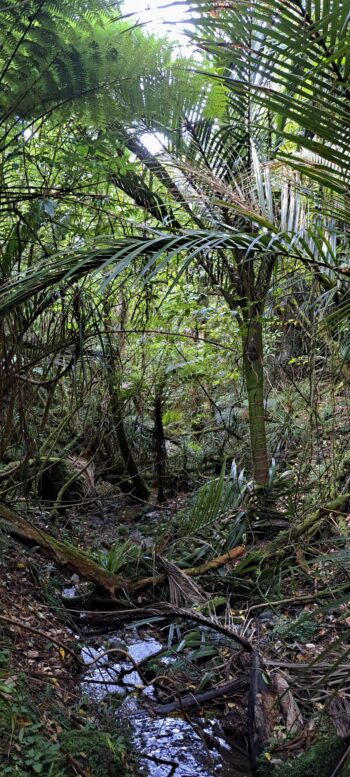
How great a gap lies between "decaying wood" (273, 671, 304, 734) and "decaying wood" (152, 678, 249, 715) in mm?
215

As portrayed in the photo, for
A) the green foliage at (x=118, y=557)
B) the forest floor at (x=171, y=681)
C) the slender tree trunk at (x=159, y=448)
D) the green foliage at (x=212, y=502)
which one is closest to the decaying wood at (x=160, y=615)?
the forest floor at (x=171, y=681)

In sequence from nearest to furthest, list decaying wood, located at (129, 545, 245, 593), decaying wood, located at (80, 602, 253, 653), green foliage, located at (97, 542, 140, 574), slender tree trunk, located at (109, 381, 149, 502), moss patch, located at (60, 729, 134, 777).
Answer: moss patch, located at (60, 729, 134, 777), decaying wood, located at (80, 602, 253, 653), decaying wood, located at (129, 545, 245, 593), green foliage, located at (97, 542, 140, 574), slender tree trunk, located at (109, 381, 149, 502)

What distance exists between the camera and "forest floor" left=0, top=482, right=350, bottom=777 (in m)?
2.37

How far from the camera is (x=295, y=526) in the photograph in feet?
15.3

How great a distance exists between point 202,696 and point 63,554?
1.35 meters

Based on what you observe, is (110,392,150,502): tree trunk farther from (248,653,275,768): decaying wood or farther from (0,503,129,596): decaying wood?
(248,653,275,768): decaying wood

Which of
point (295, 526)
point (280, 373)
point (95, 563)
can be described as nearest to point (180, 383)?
point (280, 373)

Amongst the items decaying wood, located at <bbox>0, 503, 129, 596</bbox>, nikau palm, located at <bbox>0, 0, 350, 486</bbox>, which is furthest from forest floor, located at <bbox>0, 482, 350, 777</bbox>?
nikau palm, located at <bbox>0, 0, 350, 486</bbox>

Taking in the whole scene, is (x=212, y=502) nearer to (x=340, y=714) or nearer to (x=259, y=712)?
(x=259, y=712)

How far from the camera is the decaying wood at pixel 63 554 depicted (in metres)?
3.86

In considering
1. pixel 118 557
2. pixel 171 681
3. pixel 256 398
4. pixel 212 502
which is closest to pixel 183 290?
pixel 256 398

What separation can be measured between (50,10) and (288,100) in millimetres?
1711

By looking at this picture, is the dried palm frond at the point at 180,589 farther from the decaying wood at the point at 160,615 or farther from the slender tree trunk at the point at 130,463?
the slender tree trunk at the point at 130,463

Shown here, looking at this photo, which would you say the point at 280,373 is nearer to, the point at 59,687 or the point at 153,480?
the point at 153,480
